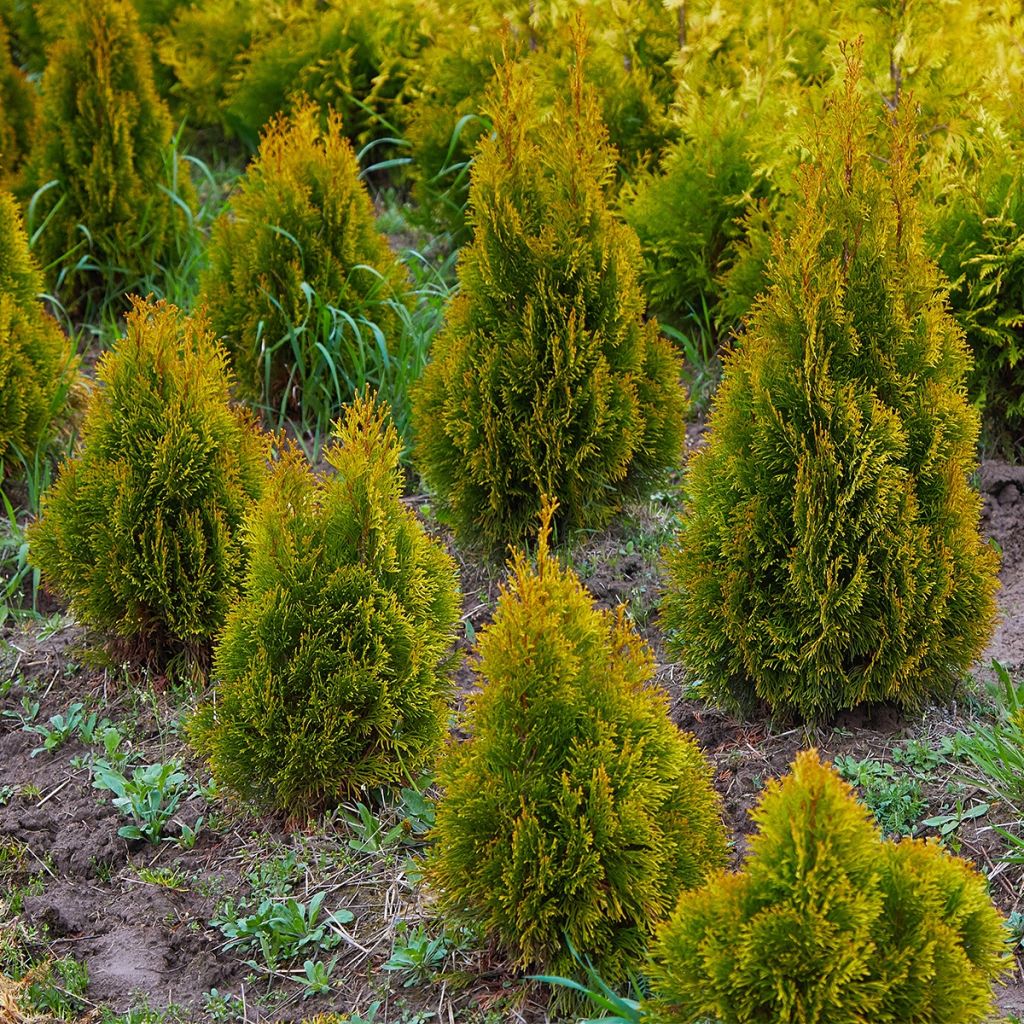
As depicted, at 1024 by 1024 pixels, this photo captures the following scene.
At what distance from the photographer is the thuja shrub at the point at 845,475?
3670 mm

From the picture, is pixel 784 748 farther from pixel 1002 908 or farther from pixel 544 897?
pixel 544 897

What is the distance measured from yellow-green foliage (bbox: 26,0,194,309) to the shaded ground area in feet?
9.55

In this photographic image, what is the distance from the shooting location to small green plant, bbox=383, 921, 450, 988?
3.35 m

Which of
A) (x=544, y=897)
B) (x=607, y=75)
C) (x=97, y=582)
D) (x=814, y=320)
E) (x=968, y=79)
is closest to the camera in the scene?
→ (x=544, y=897)

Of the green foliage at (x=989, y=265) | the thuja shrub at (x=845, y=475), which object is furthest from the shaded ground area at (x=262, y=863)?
the green foliage at (x=989, y=265)

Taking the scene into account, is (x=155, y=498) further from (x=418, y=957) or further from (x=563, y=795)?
(x=563, y=795)

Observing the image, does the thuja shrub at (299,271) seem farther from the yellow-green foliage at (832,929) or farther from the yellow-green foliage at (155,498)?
the yellow-green foliage at (832,929)

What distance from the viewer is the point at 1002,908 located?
11.0ft

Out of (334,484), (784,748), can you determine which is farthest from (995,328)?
(334,484)

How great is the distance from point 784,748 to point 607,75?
12.0ft

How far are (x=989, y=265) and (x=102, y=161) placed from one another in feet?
14.3

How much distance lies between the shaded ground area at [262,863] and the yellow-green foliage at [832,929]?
0.52 meters

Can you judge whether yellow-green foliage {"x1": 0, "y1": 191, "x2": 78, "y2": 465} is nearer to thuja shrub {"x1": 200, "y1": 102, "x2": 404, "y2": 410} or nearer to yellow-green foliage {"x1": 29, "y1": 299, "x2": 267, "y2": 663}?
thuja shrub {"x1": 200, "y1": 102, "x2": 404, "y2": 410}

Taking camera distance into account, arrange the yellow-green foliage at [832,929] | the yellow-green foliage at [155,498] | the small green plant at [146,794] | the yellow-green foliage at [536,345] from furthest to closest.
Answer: the yellow-green foliage at [536,345]
the yellow-green foliage at [155,498]
the small green plant at [146,794]
the yellow-green foliage at [832,929]
